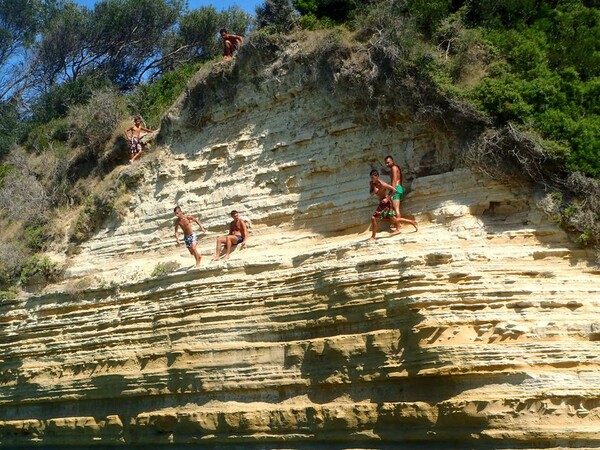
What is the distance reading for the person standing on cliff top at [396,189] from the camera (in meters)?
11.2

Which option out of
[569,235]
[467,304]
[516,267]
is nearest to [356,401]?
[467,304]

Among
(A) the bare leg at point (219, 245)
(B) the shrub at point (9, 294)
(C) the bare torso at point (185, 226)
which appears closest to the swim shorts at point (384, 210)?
(A) the bare leg at point (219, 245)

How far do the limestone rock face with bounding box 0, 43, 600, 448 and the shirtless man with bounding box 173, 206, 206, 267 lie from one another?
0.22m

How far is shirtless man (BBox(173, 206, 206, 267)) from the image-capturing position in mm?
13219

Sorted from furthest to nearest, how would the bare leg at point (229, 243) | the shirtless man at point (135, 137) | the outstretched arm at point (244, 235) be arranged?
the shirtless man at point (135, 137), the outstretched arm at point (244, 235), the bare leg at point (229, 243)

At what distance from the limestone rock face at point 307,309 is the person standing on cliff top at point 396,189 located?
0.75ft

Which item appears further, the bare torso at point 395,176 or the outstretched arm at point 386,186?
the bare torso at point 395,176

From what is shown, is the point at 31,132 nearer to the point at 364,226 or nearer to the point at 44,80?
the point at 44,80

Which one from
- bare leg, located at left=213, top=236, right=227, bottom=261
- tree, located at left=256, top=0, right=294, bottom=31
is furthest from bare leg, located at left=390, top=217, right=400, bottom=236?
tree, located at left=256, top=0, right=294, bottom=31

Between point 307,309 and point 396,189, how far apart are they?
1.99 meters

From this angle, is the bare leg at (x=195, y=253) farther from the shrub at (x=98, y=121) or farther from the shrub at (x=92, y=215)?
the shrub at (x=98, y=121)

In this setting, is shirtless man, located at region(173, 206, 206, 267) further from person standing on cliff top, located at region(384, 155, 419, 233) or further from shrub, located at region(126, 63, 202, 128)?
shrub, located at region(126, 63, 202, 128)

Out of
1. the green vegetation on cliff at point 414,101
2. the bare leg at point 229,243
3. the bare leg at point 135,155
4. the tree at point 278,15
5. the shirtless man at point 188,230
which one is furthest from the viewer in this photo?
the bare leg at point 135,155

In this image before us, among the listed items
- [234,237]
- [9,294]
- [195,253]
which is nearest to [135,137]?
[9,294]
